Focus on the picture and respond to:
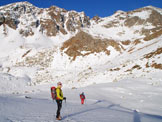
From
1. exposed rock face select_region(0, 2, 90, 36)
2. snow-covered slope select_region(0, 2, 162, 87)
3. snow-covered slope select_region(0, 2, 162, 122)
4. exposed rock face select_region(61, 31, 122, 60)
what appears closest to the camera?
snow-covered slope select_region(0, 2, 162, 122)

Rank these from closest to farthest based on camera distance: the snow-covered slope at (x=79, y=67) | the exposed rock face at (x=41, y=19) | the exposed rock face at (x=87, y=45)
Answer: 1. the snow-covered slope at (x=79, y=67)
2. the exposed rock face at (x=87, y=45)
3. the exposed rock face at (x=41, y=19)

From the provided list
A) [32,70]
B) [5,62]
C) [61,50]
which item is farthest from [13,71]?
[5,62]

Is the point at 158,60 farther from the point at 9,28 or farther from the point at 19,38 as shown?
the point at 9,28

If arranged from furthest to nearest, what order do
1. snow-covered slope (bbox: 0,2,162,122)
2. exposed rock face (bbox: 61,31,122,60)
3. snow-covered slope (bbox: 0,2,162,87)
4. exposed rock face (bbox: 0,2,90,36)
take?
exposed rock face (bbox: 0,2,90,36) < exposed rock face (bbox: 61,31,122,60) < snow-covered slope (bbox: 0,2,162,87) < snow-covered slope (bbox: 0,2,162,122)

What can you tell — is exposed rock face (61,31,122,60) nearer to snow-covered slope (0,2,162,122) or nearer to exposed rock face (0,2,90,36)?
snow-covered slope (0,2,162,122)

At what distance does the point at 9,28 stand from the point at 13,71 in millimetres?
80810

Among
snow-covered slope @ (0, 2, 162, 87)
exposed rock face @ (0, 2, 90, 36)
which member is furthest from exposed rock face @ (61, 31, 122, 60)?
exposed rock face @ (0, 2, 90, 36)

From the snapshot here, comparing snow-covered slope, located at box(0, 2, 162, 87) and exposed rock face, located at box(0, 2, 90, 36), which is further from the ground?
exposed rock face, located at box(0, 2, 90, 36)

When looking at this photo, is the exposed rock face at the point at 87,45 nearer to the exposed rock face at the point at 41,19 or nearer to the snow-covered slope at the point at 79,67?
the snow-covered slope at the point at 79,67

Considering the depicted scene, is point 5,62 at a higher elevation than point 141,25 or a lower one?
lower

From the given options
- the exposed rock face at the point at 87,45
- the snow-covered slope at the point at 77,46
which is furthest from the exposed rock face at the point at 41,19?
the exposed rock face at the point at 87,45

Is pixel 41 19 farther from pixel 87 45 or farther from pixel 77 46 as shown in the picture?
pixel 87 45

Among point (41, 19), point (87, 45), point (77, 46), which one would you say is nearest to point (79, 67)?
point (77, 46)

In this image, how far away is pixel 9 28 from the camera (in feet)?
325
